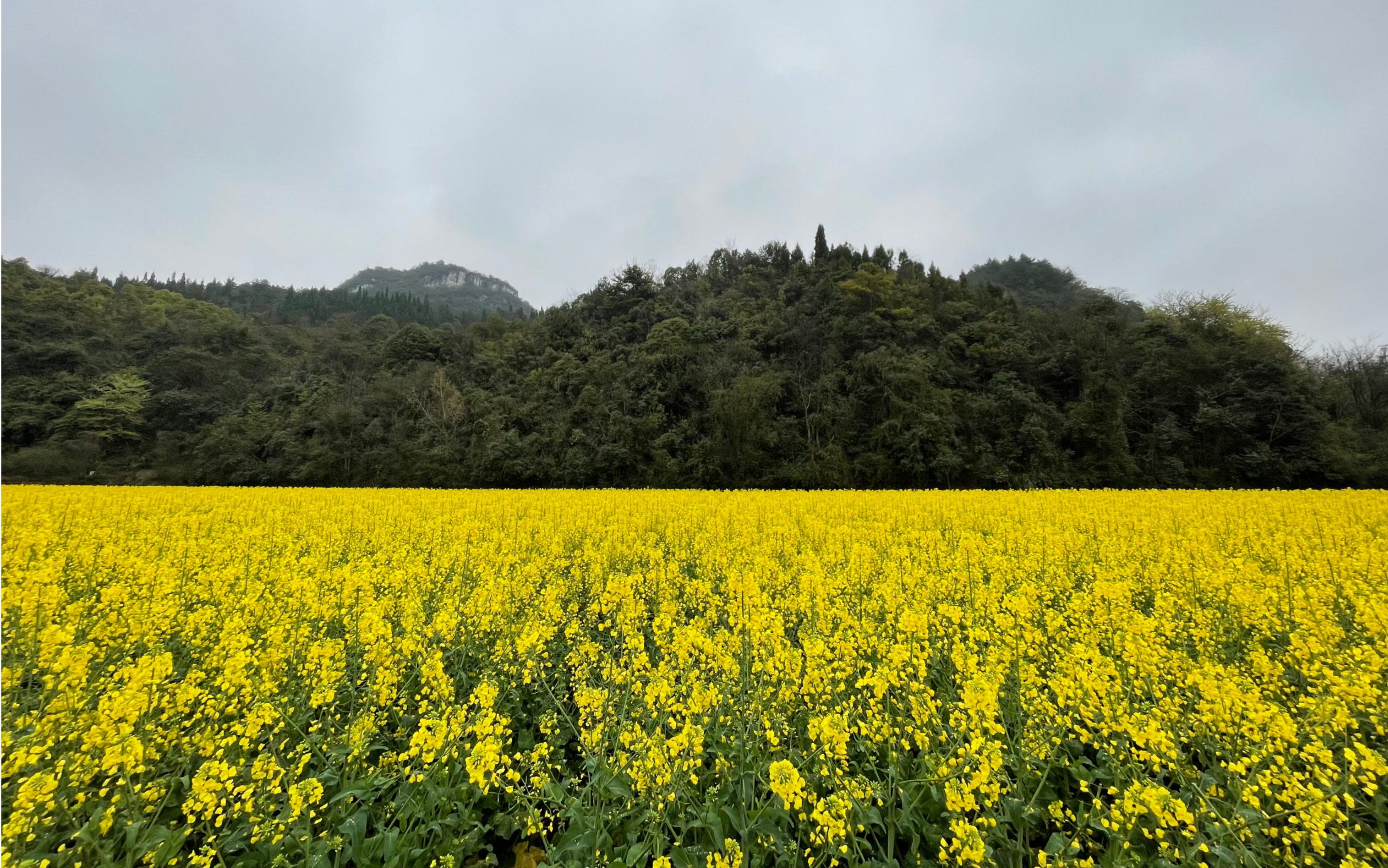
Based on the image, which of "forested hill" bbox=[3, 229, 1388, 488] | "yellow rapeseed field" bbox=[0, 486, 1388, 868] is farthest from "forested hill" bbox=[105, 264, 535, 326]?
"yellow rapeseed field" bbox=[0, 486, 1388, 868]

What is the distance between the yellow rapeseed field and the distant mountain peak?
340 feet

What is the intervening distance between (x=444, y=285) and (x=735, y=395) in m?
145

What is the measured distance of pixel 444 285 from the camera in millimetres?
145125

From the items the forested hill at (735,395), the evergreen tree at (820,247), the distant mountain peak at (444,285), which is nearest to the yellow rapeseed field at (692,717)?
the forested hill at (735,395)

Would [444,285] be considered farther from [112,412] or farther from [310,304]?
[112,412]

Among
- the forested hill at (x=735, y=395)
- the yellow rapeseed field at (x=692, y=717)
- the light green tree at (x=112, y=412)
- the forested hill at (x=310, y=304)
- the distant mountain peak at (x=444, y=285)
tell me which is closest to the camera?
the yellow rapeseed field at (x=692, y=717)

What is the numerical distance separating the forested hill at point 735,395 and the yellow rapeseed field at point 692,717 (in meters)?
24.0

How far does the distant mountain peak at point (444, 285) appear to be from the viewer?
113m

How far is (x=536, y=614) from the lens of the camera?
13.9 ft

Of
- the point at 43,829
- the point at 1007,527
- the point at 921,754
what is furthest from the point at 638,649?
the point at 1007,527

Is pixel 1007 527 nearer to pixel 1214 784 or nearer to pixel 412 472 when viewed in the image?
pixel 1214 784

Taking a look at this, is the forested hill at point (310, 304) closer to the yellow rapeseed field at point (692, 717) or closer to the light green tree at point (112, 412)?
the light green tree at point (112, 412)

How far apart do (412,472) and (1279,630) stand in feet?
121

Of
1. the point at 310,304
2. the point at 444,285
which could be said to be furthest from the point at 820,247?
the point at 444,285
